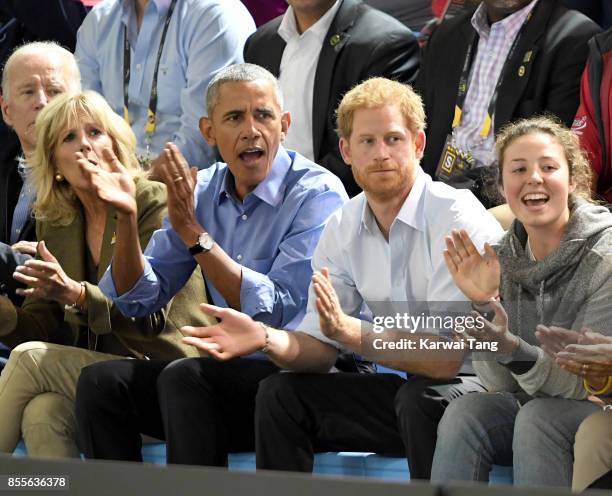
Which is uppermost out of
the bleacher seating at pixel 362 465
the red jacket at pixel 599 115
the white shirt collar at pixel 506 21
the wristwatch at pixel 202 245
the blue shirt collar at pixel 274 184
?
the white shirt collar at pixel 506 21

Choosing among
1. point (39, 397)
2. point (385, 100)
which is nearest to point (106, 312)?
point (39, 397)

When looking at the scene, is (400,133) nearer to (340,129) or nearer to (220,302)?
(340,129)

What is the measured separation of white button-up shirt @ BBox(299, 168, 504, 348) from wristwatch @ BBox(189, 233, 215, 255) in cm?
31

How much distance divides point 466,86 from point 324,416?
5.05 ft

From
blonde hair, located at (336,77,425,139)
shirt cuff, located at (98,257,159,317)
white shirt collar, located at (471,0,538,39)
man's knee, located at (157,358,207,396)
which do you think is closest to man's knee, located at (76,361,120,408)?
man's knee, located at (157,358,207,396)

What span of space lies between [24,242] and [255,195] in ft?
2.73

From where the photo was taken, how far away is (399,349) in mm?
3326

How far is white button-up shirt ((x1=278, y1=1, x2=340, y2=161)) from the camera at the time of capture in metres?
4.73

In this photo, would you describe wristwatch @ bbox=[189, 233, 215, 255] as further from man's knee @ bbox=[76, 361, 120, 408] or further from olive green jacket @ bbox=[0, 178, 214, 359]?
man's knee @ bbox=[76, 361, 120, 408]

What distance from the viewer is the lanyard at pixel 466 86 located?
431 centimetres

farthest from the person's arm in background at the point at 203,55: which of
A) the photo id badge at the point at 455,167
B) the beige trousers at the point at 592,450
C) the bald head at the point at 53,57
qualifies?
the beige trousers at the point at 592,450

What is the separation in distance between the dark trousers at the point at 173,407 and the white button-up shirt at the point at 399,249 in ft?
0.88

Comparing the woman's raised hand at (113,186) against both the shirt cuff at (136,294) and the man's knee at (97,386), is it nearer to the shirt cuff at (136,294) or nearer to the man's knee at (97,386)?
the shirt cuff at (136,294)

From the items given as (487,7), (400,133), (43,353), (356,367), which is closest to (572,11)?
(487,7)
